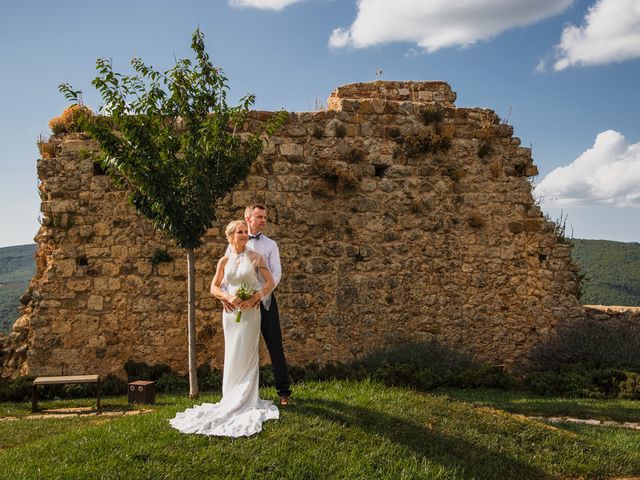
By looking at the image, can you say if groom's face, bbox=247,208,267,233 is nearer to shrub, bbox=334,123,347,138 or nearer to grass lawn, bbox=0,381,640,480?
grass lawn, bbox=0,381,640,480

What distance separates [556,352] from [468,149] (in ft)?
13.1

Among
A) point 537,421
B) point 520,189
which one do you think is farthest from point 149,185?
point 520,189

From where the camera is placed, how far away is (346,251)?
10.9m

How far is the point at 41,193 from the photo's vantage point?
10.4 metres

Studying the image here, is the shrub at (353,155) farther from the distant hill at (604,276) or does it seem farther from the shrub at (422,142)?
the distant hill at (604,276)

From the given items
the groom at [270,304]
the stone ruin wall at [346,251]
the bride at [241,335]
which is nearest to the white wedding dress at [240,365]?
the bride at [241,335]

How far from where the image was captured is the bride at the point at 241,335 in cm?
640

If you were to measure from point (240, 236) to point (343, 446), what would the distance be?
7.93 ft

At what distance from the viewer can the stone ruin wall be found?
404 inches

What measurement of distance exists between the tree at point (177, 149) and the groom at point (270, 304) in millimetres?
1498

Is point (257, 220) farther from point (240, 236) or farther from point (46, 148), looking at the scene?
point (46, 148)

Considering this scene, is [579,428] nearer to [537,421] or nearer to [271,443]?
[537,421]

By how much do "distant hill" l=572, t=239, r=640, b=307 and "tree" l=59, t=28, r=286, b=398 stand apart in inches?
847

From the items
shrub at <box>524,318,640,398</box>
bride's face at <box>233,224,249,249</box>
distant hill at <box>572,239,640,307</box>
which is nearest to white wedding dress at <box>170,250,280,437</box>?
bride's face at <box>233,224,249,249</box>
